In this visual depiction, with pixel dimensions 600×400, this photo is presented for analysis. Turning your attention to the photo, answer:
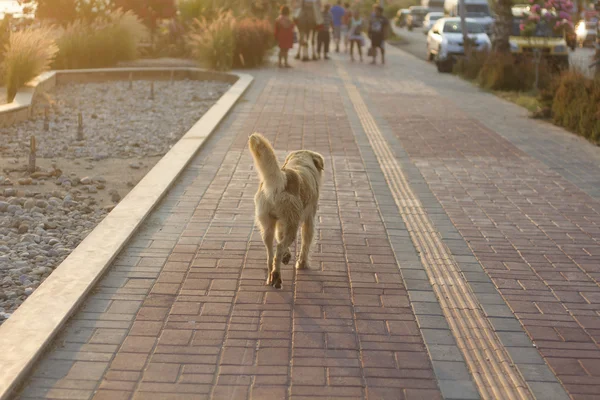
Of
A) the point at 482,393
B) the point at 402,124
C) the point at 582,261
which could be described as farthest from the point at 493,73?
the point at 482,393

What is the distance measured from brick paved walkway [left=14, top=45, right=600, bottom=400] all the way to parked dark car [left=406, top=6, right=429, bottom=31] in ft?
188

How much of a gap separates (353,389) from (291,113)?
10.8 metres

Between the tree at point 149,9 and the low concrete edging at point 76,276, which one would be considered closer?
the low concrete edging at point 76,276

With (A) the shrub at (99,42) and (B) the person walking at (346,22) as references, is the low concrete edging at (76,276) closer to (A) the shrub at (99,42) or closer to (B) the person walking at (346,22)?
(A) the shrub at (99,42)

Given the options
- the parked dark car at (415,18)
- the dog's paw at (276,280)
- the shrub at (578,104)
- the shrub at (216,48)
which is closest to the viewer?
the dog's paw at (276,280)

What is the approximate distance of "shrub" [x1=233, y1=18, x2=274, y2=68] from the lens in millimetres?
24234

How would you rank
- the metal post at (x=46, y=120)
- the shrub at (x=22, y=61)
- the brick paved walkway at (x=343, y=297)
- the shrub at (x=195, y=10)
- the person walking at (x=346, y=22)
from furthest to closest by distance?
1. the person walking at (x=346, y=22)
2. the shrub at (x=195, y=10)
3. the shrub at (x=22, y=61)
4. the metal post at (x=46, y=120)
5. the brick paved walkway at (x=343, y=297)

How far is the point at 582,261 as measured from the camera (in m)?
6.96

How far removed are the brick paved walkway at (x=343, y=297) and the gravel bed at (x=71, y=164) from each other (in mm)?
682

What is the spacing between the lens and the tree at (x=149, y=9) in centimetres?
2891

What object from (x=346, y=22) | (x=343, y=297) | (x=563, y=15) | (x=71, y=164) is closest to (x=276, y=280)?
(x=343, y=297)

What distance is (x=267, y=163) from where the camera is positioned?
5.65 metres

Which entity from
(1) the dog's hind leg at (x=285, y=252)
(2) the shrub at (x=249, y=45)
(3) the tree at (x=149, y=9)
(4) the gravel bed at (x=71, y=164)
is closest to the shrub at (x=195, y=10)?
Answer: (3) the tree at (x=149, y=9)

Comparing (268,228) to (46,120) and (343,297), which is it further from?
(46,120)
